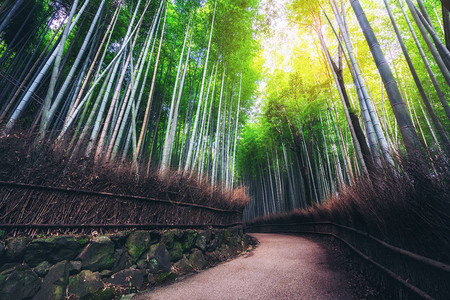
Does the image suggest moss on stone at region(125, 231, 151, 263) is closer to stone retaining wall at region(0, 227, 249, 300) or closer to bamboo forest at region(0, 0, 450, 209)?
stone retaining wall at region(0, 227, 249, 300)

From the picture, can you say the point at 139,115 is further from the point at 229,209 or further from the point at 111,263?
the point at 111,263

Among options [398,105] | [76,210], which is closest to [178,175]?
[76,210]

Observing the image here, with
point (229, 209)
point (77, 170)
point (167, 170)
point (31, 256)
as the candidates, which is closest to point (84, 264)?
point (31, 256)

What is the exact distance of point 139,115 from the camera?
20.5 ft

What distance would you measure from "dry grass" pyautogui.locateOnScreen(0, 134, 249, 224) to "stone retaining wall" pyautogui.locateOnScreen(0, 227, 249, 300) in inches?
8.4

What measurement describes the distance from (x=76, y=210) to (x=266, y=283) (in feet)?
7.66

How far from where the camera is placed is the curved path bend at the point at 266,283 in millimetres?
1936

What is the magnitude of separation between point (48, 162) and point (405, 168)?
312 cm

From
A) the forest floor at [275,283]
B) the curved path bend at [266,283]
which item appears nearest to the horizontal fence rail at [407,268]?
the forest floor at [275,283]

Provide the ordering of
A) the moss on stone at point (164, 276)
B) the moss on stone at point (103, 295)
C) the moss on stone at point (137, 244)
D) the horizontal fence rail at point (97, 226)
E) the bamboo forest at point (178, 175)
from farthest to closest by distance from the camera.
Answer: the moss on stone at point (164, 276) → the moss on stone at point (137, 244) → the moss on stone at point (103, 295) → the horizontal fence rail at point (97, 226) → the bamboo forest at point (178, 175)

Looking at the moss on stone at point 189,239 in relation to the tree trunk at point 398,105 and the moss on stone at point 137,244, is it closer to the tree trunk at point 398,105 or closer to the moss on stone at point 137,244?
the moss on stone at point 137,244

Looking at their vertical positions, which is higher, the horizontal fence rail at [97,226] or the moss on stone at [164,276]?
the horizontal fence rail at [97,226]

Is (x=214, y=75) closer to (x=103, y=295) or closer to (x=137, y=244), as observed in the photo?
(x=137, y=244)

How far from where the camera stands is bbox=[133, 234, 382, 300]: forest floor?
1922 millimetres
